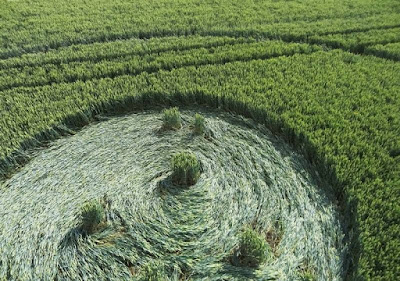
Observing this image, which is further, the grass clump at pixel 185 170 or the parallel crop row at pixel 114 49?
the parallel crop row at pixel 114 49

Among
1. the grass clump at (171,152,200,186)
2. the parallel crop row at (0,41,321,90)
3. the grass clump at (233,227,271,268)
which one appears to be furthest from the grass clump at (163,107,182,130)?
the grass clump at (233,227,271,268)

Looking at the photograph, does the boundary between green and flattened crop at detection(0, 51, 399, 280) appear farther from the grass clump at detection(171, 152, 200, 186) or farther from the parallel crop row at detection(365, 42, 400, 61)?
the grass clump at detection(171, 152, 200, 186)

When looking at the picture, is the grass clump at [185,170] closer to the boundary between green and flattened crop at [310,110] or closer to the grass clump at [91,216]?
the grass clump at [91,216]

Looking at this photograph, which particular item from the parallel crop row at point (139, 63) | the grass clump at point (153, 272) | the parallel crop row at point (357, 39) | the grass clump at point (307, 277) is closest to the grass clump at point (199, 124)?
the parallel crop row at point (139, 63)

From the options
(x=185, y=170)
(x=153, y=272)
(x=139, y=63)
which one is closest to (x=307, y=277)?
(x=153, y=272)

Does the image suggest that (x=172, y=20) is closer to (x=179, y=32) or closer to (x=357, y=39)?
(x=179, y=32)
